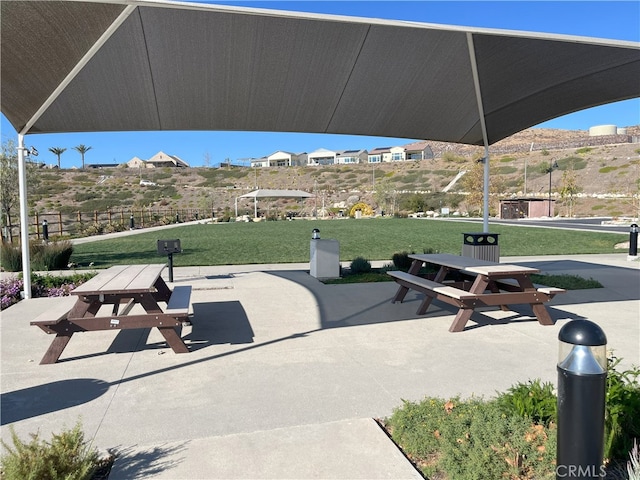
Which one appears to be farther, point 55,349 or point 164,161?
point 164,161

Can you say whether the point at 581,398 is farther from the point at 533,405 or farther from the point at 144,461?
the point at 144,461

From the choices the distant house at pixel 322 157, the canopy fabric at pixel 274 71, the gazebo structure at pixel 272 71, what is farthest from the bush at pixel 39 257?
the distant house at pixel 322 157

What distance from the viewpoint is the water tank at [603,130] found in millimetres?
107312

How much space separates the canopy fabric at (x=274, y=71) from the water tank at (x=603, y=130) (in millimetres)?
116825

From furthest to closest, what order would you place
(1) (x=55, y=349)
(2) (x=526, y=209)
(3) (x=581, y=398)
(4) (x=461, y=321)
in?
(2) (x=526, y=209) → (4) (x=461, y=321) → (1) (x=55, y=349) → (3) (x=581, y=398)

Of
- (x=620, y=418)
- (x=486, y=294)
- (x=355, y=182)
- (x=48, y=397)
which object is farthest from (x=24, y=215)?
(x=355, y=182)

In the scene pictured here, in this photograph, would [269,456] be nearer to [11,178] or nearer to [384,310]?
[384,310]

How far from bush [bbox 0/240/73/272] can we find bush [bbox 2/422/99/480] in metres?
9.96

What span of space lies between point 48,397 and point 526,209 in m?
48.3

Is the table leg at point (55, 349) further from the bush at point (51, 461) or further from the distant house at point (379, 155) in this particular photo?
the distant house at point (379, 155)

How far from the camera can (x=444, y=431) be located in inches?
116

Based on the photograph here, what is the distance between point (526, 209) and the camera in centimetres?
4681

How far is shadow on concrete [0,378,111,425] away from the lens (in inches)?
139

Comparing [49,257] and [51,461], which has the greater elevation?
[49,257]
